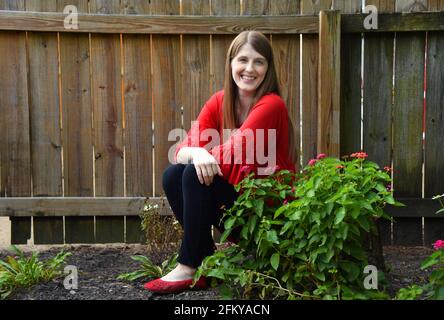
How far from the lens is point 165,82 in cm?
366

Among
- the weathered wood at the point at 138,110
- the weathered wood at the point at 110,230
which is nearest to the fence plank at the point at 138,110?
the weathered wood at the point at 138,110

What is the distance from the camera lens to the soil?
105 inches

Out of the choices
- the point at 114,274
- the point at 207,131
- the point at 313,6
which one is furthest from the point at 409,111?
the point at 114,274

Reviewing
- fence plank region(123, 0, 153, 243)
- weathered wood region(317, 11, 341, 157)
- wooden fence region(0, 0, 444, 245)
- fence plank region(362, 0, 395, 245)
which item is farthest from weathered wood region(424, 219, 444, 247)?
fence plank region(123, 0, 153, 243)

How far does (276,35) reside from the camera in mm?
3605

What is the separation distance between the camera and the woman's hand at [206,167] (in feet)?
8.21

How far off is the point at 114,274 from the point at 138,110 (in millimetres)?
1119

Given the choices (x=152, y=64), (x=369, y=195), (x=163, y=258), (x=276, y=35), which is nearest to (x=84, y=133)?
(x=152, y=64)

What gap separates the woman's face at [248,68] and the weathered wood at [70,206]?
4.40 ft

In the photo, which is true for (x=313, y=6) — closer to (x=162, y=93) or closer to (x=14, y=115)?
(x=162, y=93)

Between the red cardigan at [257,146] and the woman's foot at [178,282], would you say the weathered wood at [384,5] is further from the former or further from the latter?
the woman's foot at [178,282]
